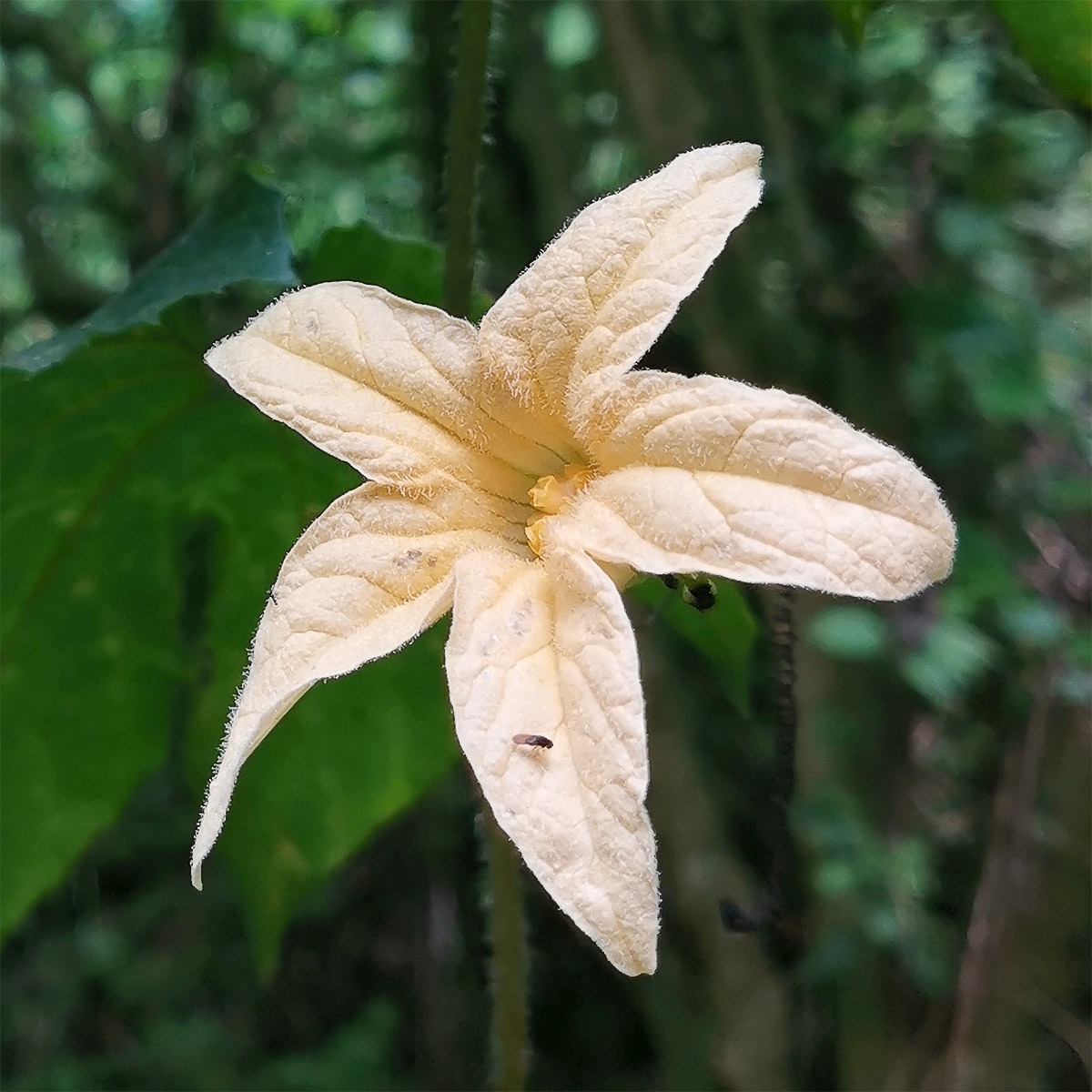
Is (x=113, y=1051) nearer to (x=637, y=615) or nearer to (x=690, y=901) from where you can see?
(x=690, y=901)

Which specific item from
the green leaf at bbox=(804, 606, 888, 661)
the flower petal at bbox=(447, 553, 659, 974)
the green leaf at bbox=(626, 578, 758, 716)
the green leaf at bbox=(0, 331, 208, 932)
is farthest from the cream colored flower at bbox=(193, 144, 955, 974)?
the green leaf at bbox=(804, 606, 888, 661)

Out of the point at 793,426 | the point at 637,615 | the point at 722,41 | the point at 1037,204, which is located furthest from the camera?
the point at 1037,204

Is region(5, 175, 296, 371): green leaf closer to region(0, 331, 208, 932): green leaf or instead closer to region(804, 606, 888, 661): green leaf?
region(0, 331, 208, 932): green leaf

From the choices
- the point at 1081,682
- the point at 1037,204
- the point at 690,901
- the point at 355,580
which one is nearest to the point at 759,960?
the point at 690,901

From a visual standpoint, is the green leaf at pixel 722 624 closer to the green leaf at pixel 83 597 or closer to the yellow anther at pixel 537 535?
the yellow anther at pixel 537 535

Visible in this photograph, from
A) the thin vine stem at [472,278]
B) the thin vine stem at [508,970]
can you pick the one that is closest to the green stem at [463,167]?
the thin vine stem at [472,278]

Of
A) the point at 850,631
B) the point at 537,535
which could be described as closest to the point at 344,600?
the point at 537,535

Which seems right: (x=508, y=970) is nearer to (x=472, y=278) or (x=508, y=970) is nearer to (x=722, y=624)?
(x=722, y=624)

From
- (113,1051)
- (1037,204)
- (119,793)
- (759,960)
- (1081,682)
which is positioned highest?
(119,793)
